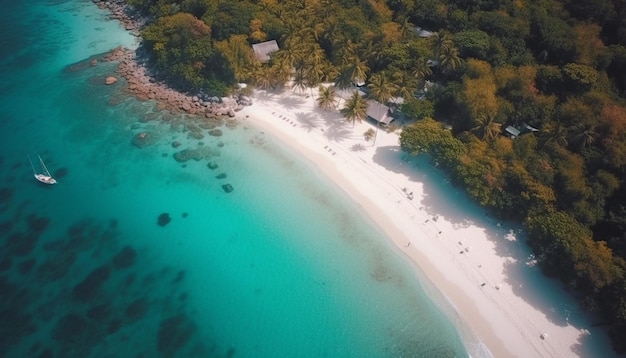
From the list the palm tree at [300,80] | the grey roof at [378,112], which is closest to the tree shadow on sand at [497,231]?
the grey roof at [378,112]

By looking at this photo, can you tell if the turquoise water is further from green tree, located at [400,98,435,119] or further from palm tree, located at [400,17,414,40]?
palm tree, located at [400,17,414,40]

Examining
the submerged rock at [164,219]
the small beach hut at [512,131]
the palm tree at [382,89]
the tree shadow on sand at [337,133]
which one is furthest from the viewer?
the tree shadow on sand at [337,133]

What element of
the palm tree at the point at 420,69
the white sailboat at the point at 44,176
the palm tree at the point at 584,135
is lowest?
the white sailboat at the point at 44,176

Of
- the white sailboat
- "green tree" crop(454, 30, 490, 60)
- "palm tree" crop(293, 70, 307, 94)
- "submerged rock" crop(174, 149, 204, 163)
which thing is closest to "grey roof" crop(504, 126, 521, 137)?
"green tree" crop(454, 30, 490, 60)

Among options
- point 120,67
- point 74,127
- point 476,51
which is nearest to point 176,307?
point 74,127

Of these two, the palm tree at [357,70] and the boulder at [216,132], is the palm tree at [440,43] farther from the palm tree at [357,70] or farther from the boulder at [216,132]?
the boulder at [216,132]

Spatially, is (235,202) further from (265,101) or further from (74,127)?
(74,127)

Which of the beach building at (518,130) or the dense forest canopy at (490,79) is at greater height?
the dense forest canopy at (490,79)
